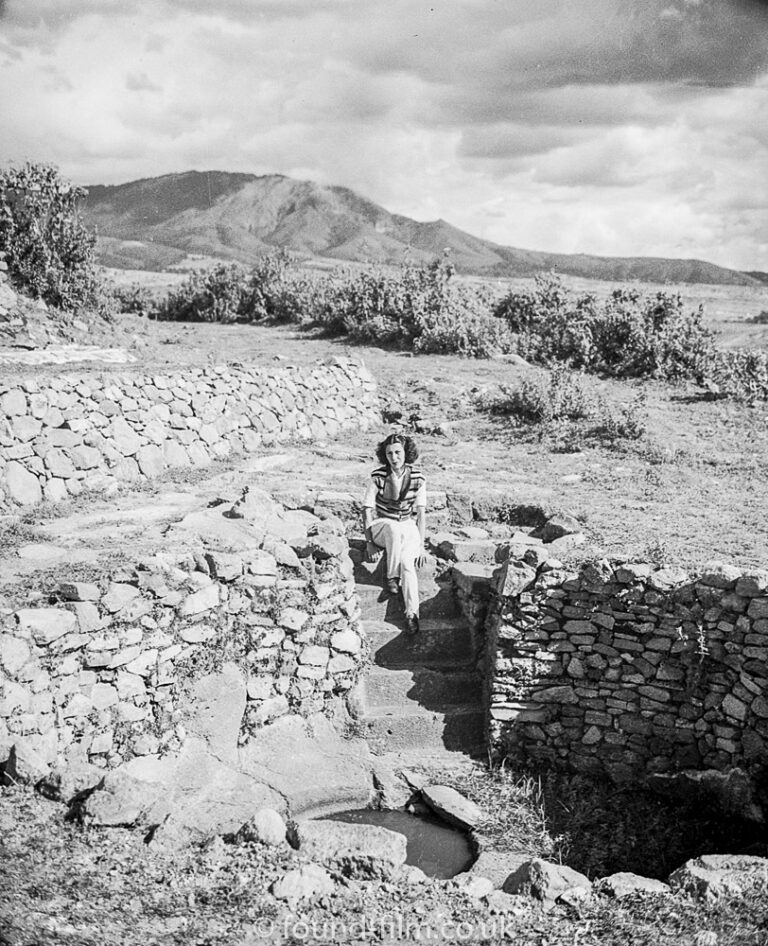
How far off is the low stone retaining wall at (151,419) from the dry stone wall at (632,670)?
5.02 meters

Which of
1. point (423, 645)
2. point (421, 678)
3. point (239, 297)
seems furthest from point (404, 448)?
point (239, 297)

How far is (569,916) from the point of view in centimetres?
541

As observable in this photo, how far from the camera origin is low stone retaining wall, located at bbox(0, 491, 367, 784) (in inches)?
258

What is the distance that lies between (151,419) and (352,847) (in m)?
6.89

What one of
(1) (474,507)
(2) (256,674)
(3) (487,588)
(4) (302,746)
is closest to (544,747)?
(3) (487,588)

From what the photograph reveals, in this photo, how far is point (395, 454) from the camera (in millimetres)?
9070

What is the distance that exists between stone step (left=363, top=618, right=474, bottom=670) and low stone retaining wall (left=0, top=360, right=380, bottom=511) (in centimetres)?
382

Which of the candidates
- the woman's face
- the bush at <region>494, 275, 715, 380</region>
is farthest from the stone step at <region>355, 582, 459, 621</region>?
the bush at <region>494, 275, 715, 380</region>

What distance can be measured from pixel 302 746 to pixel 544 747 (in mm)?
2144

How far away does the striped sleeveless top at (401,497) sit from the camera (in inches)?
356

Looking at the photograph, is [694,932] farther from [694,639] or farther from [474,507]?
[474,507]

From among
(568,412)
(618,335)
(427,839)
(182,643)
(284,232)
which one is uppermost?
(284,232)

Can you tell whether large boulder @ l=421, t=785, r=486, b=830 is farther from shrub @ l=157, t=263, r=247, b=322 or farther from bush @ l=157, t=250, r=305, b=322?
shrub @ l=157, t=263, r=247, b=322

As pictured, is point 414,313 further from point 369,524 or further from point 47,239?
point 369,524
